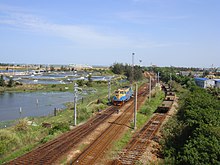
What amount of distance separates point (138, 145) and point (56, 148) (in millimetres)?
5617

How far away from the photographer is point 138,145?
1772 centimetres

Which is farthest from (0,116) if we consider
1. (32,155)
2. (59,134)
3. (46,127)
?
(32,155)

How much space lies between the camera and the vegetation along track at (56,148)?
14.3m

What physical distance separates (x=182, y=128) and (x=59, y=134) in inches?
380

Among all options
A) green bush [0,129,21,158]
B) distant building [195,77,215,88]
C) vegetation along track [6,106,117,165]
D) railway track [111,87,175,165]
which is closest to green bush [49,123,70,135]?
vegetation along track [6,106,117,165]

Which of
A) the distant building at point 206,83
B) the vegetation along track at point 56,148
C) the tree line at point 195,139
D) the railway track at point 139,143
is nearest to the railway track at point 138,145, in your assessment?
the railway track at point 139,143

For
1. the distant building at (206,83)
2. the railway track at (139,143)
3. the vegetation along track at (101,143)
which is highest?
the distant building at (206,83)

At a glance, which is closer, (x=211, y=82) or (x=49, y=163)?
(x=49, y=163)

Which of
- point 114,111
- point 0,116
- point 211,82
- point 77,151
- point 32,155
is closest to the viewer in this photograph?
point 32,155

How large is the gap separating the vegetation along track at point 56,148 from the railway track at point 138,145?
3605 millimetres

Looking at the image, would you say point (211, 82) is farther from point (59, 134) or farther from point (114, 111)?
point (59, 134)

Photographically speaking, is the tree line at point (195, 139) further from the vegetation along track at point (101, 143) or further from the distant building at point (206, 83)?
the distant building at point (206, 83)

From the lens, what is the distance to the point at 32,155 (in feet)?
49.2

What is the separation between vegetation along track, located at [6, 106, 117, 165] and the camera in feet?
46.8
